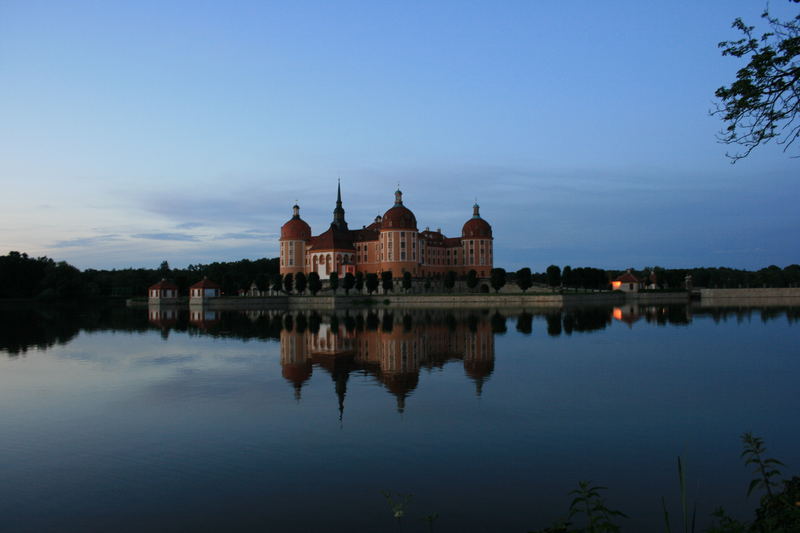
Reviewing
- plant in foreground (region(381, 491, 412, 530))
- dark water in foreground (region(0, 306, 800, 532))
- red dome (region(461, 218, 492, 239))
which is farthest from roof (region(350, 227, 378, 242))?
plant in foreground (region(381, 491, 412, 530))

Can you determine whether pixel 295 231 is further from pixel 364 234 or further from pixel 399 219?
pixel 399 219

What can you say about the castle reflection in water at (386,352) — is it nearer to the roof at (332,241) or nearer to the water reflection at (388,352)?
the water reflection at (388,352)

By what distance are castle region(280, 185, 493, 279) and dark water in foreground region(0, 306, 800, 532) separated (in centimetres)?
5354

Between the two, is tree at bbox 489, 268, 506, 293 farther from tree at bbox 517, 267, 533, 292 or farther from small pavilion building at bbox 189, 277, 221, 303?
small pavilion building at bbox 189, 277, 221, 303

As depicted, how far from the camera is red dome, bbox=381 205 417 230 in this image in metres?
73.3

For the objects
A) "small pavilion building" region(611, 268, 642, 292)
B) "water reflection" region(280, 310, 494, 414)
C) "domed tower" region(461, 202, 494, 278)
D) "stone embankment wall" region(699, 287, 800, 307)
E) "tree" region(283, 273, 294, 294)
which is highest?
"domed tower" region(461, 202, 494, 278)

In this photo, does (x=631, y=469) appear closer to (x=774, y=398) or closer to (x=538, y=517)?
(x=538, y=517)

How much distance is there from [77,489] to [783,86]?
8740 mm

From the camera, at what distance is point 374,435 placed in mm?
9805

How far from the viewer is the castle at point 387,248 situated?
7388cm

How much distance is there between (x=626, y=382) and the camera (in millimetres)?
14641

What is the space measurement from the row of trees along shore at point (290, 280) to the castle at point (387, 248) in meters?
2.63

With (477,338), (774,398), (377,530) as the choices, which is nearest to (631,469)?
(377,530)

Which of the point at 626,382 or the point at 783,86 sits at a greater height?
the point at 783,86
